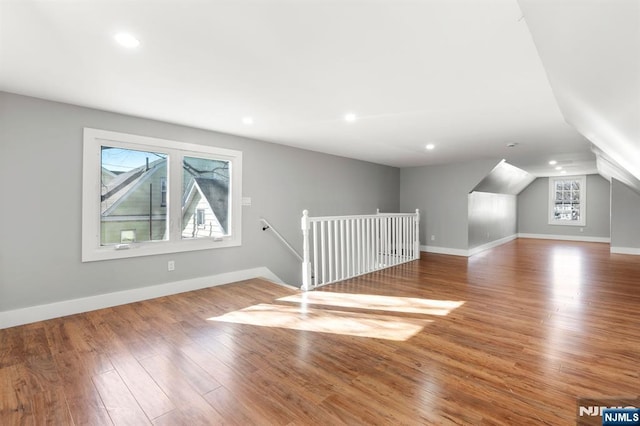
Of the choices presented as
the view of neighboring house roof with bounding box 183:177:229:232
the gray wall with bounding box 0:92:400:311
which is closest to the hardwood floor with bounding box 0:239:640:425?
the gray wall with bounding box 0:92:400:311

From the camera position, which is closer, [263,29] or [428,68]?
[263,29]

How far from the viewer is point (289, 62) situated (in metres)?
2.14

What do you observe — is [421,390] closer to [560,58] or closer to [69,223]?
[560,58]

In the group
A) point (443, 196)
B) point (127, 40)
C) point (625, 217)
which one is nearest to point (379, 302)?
point (127, 40)

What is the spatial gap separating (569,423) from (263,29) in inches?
108

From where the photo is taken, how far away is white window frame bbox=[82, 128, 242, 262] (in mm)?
3129

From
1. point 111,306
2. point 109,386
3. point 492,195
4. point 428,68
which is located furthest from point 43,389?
point 492,195

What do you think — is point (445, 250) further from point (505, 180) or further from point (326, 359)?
point (326, 359)

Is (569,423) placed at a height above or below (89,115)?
below

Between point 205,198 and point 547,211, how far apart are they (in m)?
11.2

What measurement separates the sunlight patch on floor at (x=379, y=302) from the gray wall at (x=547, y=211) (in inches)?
358

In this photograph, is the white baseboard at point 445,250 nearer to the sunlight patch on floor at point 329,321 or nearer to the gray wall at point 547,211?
the sunlight patch on floor at point 329,321

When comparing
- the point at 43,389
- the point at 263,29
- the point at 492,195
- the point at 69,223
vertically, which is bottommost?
the point at 43,389

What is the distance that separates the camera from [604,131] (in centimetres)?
281
